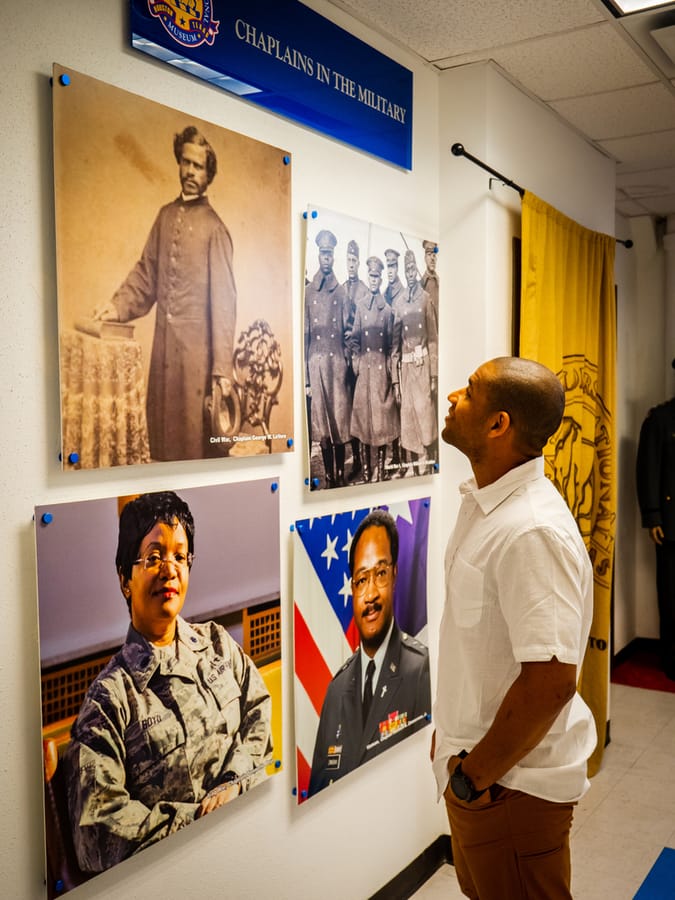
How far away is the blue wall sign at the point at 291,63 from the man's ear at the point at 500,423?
1.02 m

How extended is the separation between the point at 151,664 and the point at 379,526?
3.19 ft

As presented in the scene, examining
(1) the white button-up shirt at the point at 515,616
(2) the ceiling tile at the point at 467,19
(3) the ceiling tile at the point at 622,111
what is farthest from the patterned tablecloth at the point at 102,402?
(3) the ceiling tile at the point at 622,111

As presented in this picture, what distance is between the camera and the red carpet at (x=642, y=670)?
4910mm

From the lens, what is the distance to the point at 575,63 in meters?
2.83

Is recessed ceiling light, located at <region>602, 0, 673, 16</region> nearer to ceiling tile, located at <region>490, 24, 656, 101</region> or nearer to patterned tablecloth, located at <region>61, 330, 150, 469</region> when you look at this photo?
ceiling tile, located at <region>490, 24, 656, 101</region>

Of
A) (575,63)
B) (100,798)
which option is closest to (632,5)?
(575,63)

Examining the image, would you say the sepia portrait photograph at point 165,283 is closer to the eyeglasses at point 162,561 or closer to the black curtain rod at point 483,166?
the eyeglasses at point 162,561

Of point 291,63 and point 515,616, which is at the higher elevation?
point 291,63

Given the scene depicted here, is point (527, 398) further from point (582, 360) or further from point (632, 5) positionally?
point (582, 360)

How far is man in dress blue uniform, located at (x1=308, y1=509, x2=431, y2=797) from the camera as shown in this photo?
240 cm

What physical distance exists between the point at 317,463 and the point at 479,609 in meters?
0.76

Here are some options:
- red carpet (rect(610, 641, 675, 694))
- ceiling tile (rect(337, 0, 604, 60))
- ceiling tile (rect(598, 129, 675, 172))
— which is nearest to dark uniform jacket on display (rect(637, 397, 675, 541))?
red carpet (rect(610, 641, 675, 694))

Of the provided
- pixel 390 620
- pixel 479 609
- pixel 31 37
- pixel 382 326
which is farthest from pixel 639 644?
pixel 31 37

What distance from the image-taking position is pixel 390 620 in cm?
265
